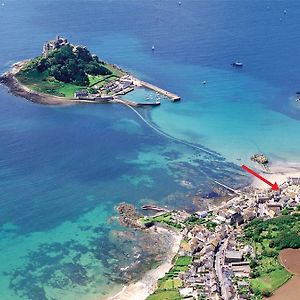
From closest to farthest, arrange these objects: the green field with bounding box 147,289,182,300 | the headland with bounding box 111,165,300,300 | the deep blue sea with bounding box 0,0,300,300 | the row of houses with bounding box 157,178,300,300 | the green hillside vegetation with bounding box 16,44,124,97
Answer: the green field with bounding box 147,289,182,300 → the row of houses with bounding box 157,178,300,300 → the headland with bounding box 111,165,300,300 → the deep blue sea with bounding box 0,0,300,300 → the green hillside vegetation with bounding box 16,44,124,97

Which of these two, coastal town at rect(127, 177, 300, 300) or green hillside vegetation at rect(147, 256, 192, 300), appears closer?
green hillside vegetation at rect(147, 256, 192, 300)

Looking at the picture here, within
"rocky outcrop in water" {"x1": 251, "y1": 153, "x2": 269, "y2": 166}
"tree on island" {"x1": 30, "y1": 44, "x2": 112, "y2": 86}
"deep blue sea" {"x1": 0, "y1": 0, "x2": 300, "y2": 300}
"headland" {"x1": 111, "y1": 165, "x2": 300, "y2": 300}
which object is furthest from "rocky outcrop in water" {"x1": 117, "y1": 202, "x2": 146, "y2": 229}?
"tree on island" {"x1": 30, "y1": 44, "x2": 112, "y2": 86}

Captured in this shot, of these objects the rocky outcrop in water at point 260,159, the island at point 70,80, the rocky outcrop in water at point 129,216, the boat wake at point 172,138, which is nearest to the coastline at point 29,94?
the island at point 70,80

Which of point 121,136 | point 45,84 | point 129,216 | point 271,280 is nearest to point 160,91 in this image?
point 121,136

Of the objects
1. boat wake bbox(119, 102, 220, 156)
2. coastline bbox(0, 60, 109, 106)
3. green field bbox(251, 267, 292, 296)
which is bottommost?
green field bbox(251, 267, 292, 296)

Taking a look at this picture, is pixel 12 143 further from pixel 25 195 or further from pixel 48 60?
pixel 48 60

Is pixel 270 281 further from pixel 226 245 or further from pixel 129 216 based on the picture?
pixel 129 216

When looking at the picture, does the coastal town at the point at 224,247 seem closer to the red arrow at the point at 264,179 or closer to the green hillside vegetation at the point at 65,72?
the red arrow at the point at 264,179

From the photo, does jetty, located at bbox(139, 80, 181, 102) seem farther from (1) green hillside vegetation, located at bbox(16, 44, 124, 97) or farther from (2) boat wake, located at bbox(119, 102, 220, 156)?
(2) boat wake, located at bbox(119, 102, 220, 156)

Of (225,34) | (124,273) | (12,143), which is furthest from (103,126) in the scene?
(225,34)
